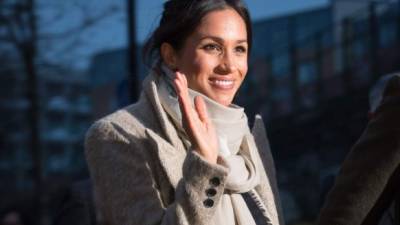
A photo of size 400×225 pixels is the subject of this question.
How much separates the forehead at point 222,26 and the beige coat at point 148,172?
0.90 feet

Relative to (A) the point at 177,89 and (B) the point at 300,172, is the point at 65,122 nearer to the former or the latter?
(B) the point at 300,172

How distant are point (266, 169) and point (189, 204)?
835 millimetres

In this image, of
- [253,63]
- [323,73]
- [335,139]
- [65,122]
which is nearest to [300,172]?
[335,139]

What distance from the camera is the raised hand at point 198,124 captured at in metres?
3.12

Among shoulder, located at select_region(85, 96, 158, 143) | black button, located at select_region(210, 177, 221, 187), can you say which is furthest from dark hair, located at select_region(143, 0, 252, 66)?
black button, located at select_region(210, 177, 221, 187)

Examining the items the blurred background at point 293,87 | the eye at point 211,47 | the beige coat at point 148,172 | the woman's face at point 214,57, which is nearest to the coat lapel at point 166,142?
the beige coat at point 148,172

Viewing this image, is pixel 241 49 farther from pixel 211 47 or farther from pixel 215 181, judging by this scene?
pixel 215 181

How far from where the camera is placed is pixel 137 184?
3242mm

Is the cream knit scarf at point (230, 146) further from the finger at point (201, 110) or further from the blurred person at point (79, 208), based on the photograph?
the blurred person at point (79, 208)

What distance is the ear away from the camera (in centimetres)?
348

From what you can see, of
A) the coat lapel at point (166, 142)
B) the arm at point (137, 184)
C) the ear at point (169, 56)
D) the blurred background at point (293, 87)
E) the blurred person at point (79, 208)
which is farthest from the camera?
the blurred background at point (293, 87)

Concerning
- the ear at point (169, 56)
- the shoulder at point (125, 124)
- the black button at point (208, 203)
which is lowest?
the black button at point (208, 203)

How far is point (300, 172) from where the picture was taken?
17359 mm

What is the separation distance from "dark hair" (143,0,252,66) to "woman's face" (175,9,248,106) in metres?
0.02
